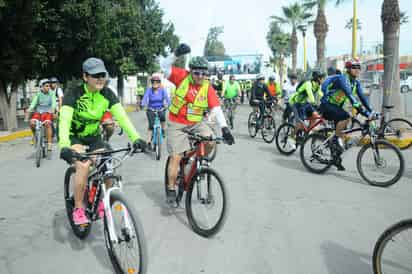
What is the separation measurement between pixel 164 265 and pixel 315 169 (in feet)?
15.3

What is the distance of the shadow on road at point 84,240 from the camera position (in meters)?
4.27

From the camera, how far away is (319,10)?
29.3 metres

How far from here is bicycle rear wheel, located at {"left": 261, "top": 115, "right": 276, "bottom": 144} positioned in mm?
12117

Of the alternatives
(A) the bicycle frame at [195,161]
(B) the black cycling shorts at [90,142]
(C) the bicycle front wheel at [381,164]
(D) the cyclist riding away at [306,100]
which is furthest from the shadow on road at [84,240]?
(D) the cyclist riding away at [306,100]

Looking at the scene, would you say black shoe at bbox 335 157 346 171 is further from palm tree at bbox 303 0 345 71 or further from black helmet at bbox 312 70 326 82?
palm tree at bbox 303 0 345 71

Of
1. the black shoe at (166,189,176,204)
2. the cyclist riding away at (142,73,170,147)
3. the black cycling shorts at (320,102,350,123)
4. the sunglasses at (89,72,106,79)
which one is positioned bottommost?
the black shoe at (166,189,176,204)

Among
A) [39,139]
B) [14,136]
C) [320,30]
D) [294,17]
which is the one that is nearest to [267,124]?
[39,139]

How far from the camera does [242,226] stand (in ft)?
16.6

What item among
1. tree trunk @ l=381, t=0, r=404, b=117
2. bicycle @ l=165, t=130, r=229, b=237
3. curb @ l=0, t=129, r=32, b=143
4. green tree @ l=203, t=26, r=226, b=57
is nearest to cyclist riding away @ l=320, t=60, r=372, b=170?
bicycle @ l=165, t=130, r=229, b=237

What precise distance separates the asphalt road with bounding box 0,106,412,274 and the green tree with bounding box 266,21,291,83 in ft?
192

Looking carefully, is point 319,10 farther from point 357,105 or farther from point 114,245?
point 114,245

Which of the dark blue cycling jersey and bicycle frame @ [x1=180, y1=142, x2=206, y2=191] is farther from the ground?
the dark blue cycling jersey

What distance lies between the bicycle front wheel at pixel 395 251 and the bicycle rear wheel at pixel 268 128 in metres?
8.83

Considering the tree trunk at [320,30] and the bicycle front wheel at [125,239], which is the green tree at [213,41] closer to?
the tree trunk at [320,30]
